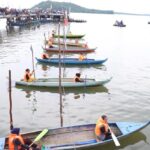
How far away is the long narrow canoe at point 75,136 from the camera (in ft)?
55.9

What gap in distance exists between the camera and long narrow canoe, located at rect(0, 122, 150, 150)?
17031mm

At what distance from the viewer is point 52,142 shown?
17.8 meters

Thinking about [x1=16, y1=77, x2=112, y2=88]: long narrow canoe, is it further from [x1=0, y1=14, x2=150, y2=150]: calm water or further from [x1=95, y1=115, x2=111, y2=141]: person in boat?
[x1=95, y1=115, x2=111, y2=141]: person in boat

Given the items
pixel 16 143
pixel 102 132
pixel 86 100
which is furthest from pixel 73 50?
pixel 16 143

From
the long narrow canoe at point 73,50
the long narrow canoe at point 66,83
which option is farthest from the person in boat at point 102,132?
the long narrow canoe at point 73,50

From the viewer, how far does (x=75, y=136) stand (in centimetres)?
1827

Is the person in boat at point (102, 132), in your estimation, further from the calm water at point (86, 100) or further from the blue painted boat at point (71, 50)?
the blue painted boat at point (71, 50)

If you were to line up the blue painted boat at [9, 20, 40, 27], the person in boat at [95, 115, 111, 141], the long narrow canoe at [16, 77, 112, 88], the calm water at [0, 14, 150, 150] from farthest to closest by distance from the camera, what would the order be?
the blue painted boat at [9, 20, 40, 27] < the long narrow canoe at [16, 77, 112, 88] < the calm water at [0, 14, 150, 150] < the person in boat at [95, 115, 111, 141]

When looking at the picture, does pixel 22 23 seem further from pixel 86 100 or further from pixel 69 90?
pixel 86 100

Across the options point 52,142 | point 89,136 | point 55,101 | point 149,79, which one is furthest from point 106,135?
point 149,79

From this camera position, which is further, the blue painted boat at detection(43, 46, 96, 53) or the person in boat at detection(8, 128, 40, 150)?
the blue painted boat at detection(43, 46, 96, 53)

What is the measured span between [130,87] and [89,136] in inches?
490

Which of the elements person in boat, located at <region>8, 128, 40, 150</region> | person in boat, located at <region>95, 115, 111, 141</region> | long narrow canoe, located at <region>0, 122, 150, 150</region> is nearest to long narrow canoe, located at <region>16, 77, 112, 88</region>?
long narrow canoe, located at <region>0, 122, 150, 150</region>

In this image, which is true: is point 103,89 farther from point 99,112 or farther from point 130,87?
point 99,112
